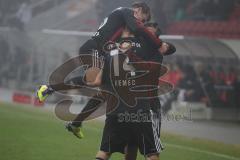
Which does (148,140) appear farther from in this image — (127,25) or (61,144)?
(61,144)

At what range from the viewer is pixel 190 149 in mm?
11789

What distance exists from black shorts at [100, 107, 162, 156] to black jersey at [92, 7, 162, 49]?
840mm

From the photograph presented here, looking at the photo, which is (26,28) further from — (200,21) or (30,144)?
(30,144)

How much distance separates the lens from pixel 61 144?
37.0 feet

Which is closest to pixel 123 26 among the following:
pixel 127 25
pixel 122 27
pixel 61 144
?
pixel 122 27

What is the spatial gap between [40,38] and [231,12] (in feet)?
20.2

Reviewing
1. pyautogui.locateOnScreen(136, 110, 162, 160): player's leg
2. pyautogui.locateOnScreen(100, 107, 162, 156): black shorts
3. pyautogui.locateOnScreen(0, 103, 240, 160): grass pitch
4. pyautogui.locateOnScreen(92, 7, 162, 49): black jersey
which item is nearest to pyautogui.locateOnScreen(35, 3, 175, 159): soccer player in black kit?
pyautogui.locateOnScreen(92, 7, 162, 49): black jersey

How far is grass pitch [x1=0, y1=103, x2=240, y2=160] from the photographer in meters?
10.1

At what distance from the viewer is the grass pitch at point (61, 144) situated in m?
10.1

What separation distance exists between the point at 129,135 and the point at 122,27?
1214mm

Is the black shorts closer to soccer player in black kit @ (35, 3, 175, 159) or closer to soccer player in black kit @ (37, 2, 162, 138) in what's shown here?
soccer player in black kit @ (35, 3, 175, 159)

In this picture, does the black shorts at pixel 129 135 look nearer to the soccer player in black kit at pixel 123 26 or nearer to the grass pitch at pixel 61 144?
the soccer player in black kit at pixel 123 26

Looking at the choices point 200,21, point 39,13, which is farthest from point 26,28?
point 200,21

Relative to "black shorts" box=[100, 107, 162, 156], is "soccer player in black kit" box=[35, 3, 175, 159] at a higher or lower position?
higher
